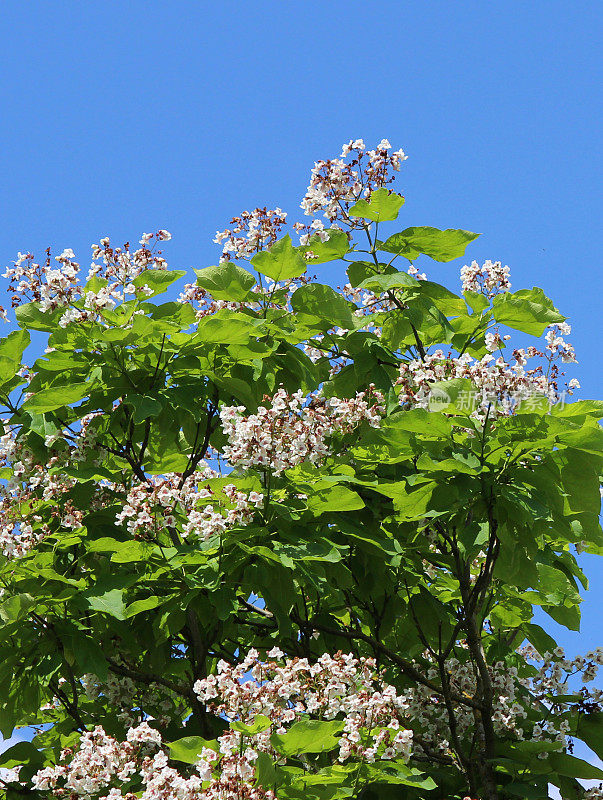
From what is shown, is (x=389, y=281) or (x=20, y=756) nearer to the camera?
(x=389, y=281)

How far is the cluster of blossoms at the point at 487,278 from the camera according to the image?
5.89 metres

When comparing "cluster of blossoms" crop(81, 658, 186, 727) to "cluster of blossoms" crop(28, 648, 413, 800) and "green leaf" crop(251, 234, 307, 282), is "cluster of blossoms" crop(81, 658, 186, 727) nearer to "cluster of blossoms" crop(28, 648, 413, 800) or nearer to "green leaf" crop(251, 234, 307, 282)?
"cluster of blossoms" crop(28, 648, 413, 800)

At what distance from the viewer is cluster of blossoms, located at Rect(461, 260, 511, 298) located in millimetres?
5895

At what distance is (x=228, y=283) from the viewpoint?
5.28 m

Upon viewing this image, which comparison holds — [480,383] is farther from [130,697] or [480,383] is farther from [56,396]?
A: [130,697]

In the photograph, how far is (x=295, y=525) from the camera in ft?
14.6

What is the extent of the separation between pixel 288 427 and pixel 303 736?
1.30m

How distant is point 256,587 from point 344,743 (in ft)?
2.88

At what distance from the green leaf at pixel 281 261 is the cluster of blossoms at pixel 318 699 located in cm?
199

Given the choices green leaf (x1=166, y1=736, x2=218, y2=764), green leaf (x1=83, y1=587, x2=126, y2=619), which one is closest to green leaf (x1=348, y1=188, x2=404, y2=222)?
green leaf (x1=83, y1=587, x2=126, y2=619)

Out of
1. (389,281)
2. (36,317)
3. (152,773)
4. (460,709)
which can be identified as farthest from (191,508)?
(460,709)

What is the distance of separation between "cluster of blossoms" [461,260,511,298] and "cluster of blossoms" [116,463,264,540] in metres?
2.19

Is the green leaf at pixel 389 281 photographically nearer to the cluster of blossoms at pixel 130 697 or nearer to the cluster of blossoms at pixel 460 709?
the cluster of blossoms at pixel 460 709

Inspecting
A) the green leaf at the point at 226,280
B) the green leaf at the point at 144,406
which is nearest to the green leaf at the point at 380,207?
the green leaf at the point at 226,280
